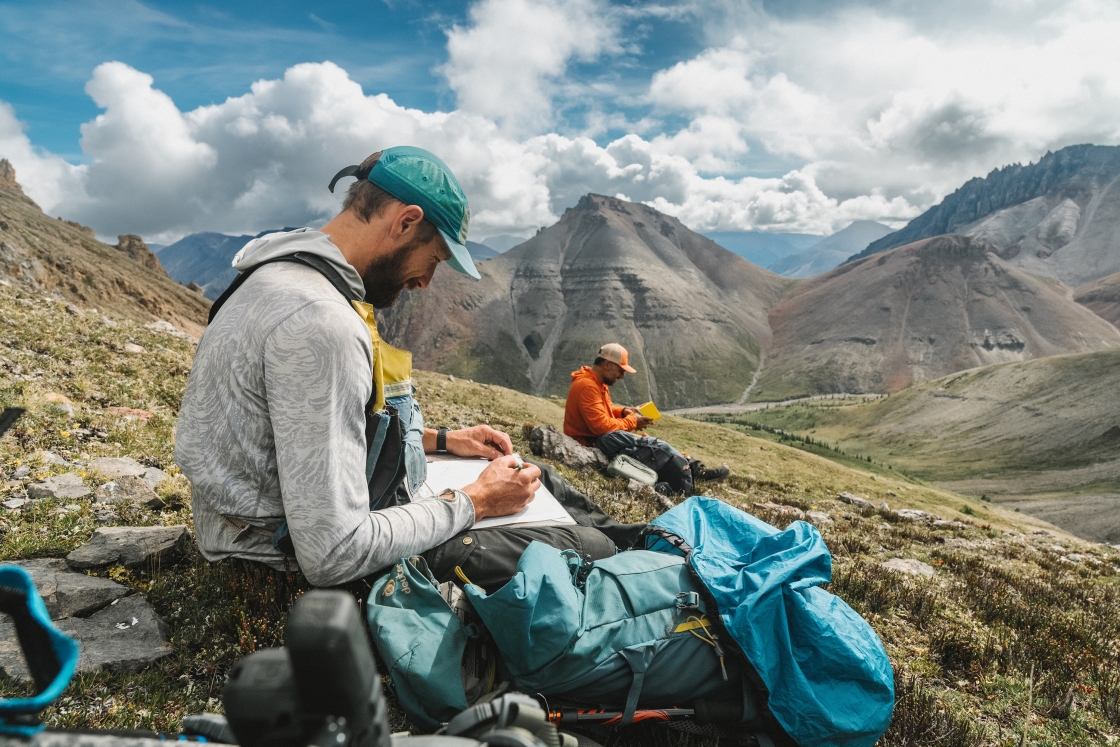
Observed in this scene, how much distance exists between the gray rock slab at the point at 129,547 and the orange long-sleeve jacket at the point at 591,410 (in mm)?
8926

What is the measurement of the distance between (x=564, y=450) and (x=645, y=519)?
4439 millimetres

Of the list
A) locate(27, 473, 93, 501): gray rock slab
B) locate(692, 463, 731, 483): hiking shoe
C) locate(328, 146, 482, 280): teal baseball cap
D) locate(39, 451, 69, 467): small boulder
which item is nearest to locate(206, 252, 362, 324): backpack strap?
locate(328, 146, 482, 280): teal baseball cap

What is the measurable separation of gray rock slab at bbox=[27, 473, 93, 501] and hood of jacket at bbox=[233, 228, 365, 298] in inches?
158

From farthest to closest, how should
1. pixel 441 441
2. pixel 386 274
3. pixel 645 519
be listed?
pixel 645 519, pixel 441 441, pixel 386 274

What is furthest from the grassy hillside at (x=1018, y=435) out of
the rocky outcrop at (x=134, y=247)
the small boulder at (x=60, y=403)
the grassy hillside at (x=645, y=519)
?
the rocky outcrop at (x=134, y=247)

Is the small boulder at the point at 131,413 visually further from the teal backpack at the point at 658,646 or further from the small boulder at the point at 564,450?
the teal backpack at the point at 658,646

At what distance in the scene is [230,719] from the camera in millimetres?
1221

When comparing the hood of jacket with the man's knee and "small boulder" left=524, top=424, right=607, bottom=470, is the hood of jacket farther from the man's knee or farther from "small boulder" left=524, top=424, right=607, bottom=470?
the man's knee

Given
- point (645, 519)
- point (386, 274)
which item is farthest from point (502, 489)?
point (645, 519)

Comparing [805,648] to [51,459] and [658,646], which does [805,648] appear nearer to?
[658,646]

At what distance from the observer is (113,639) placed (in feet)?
11.0

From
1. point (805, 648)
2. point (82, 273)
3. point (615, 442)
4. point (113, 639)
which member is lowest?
point (615, 442)

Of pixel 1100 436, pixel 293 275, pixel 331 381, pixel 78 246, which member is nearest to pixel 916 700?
pixel 331 381

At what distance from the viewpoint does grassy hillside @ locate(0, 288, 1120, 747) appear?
3.38 meters
